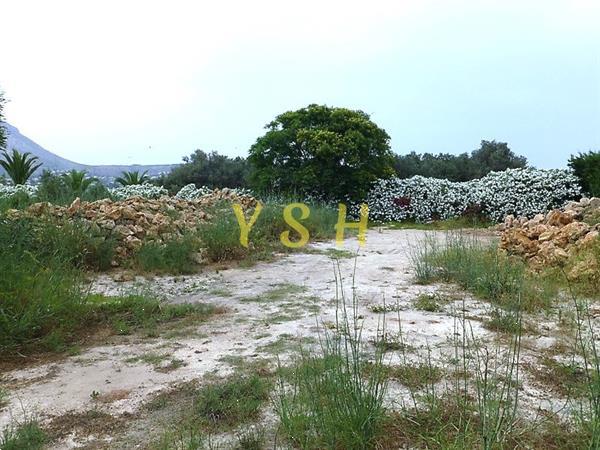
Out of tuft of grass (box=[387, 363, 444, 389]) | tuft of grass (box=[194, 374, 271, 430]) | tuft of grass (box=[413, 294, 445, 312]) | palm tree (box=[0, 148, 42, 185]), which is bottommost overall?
tuft of grass (box=[194, 374, 271, 430])

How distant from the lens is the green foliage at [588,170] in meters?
9.64

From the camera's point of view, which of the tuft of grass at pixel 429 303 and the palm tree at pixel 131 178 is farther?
the palm tree at pixel 131 178

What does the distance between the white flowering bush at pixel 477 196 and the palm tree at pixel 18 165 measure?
12.3m

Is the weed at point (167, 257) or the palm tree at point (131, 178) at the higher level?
the palm tree at point (131, 178)

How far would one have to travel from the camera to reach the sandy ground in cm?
229

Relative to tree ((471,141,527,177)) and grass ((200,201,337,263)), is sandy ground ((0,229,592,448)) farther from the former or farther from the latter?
tree ((471,141,527,177))

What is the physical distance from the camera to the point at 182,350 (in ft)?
9.38

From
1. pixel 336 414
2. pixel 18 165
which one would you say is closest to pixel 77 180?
pixel 18 165

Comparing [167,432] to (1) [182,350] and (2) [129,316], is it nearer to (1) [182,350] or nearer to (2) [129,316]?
(1) [182,350]

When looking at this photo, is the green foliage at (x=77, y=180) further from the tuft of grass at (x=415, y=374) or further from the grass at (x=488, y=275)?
the tuft of grass at (x=415, y=374)

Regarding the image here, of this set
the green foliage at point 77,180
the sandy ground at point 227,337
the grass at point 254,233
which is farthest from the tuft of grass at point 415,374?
the green foliage at point 77,180

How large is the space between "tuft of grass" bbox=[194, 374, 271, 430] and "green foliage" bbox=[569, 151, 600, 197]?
359 inches

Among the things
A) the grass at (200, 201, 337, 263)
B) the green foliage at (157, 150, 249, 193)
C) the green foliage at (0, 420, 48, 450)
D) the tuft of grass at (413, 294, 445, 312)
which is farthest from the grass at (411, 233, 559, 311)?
the green foliage at (157, 150, 249, 193)

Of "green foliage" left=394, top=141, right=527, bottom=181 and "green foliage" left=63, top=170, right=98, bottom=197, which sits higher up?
"green foliage" left=394, top=141, right=527, bottom=181
